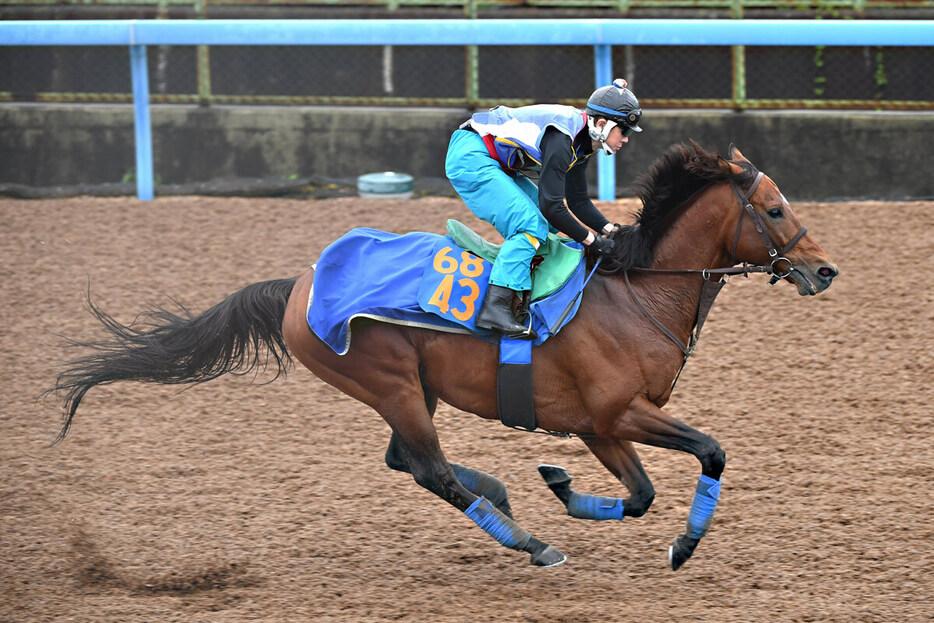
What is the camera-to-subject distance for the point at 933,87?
10.3 meters

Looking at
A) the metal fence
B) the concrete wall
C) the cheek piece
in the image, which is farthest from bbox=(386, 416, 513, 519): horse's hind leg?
the metal fence

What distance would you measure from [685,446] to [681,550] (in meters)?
0.46

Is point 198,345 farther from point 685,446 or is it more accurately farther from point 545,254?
point 685,446

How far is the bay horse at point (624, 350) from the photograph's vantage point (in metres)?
4.75

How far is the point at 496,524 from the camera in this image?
487 centimetres

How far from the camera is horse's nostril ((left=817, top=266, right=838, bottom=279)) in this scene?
184 inches

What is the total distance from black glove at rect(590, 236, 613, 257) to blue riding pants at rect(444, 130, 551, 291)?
22 centimetres

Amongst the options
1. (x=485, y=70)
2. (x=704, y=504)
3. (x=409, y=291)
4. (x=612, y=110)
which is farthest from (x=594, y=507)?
(x=485, y=70)

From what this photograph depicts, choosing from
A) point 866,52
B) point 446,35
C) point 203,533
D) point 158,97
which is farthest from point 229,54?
point 203,533

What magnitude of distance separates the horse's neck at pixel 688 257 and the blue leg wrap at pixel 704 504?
0.65 m

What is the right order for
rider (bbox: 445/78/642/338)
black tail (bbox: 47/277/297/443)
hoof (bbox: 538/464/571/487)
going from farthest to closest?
black tail (bbox: 47/277/297/443) → hoof (bbox: 538/464/571/487) → rider (bbox: 445/78/642/338)

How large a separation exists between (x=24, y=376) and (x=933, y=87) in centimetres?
819

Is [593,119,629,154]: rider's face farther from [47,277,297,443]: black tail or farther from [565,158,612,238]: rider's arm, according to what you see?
[47,277,297,443]: black tail

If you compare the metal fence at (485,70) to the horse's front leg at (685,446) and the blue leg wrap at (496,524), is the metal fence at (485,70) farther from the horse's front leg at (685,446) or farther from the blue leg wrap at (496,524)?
the blue leg wrap at (496,524)
